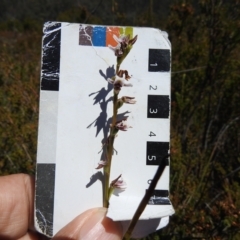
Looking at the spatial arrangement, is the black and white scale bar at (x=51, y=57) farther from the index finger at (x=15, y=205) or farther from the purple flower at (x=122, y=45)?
the index finger at (x=15, y=205)

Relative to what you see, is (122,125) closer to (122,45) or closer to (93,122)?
(93,122)

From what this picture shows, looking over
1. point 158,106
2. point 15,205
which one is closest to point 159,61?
point 158,106

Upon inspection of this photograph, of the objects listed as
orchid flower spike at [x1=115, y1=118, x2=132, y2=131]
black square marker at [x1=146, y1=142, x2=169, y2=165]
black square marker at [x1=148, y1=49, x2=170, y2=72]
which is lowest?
black square marker at [x1=146, y1=142, x2=169, y2=165]

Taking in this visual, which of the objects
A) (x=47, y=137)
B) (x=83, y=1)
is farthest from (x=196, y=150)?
(x=83, y=1)

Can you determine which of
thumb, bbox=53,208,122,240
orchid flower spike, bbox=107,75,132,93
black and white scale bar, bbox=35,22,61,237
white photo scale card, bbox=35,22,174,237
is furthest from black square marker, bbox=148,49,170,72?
thumb, bbox=53,208,122,240

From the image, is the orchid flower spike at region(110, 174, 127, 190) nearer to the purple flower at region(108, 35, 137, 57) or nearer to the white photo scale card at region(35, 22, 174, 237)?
the white photo scale card at region(35, 22, 174, 237)

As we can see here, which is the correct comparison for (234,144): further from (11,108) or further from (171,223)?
(11,108)

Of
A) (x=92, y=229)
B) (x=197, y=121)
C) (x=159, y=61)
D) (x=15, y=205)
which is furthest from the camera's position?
(x=197, y=121)
